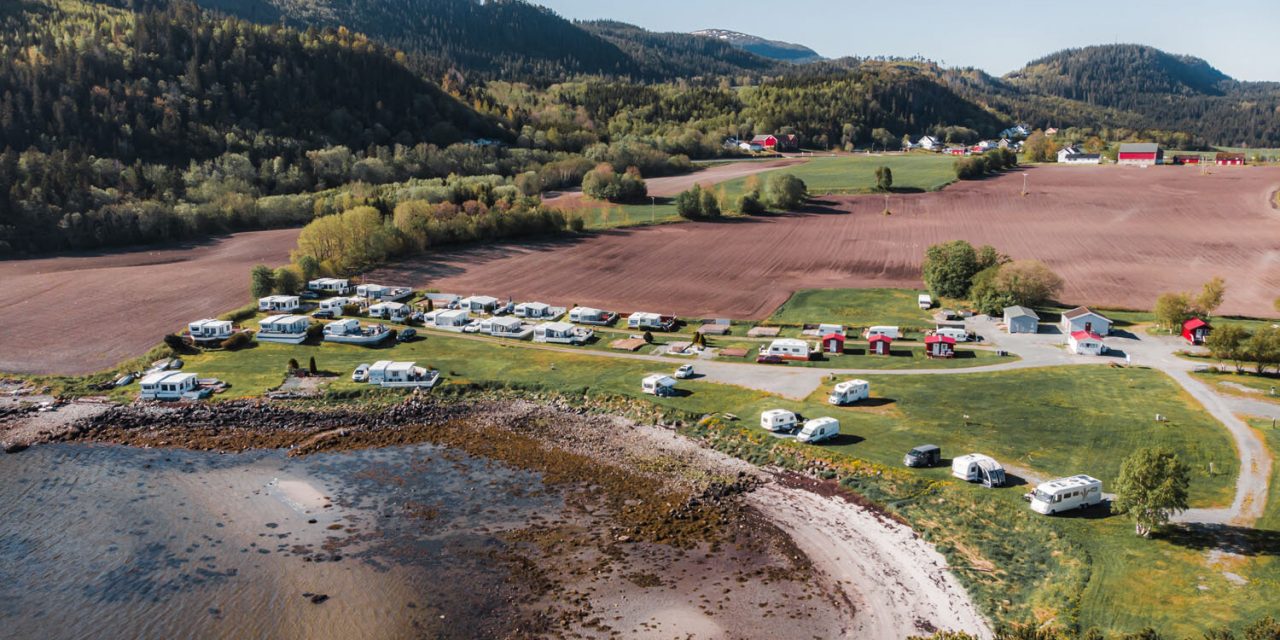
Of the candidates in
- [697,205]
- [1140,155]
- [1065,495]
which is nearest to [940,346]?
[1065,495]

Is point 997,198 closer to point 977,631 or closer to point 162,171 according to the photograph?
point 977,631

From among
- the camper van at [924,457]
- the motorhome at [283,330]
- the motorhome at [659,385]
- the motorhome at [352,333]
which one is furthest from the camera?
the motorhome at [283,330]

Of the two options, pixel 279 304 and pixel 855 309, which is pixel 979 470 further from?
pixel 279 304

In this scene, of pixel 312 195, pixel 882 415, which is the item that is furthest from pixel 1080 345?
pixel 312 195

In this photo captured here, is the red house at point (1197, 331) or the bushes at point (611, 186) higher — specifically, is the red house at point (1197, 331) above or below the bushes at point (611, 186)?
below

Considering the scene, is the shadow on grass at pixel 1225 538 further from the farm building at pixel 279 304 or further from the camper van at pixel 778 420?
the farm building at pixel 279 304

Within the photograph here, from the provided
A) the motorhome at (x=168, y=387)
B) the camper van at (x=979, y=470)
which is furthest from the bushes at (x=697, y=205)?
the camper van at (x=979, y=470)

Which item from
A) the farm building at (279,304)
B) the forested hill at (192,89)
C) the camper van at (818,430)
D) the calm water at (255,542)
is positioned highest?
the forested hill at (192,89)
